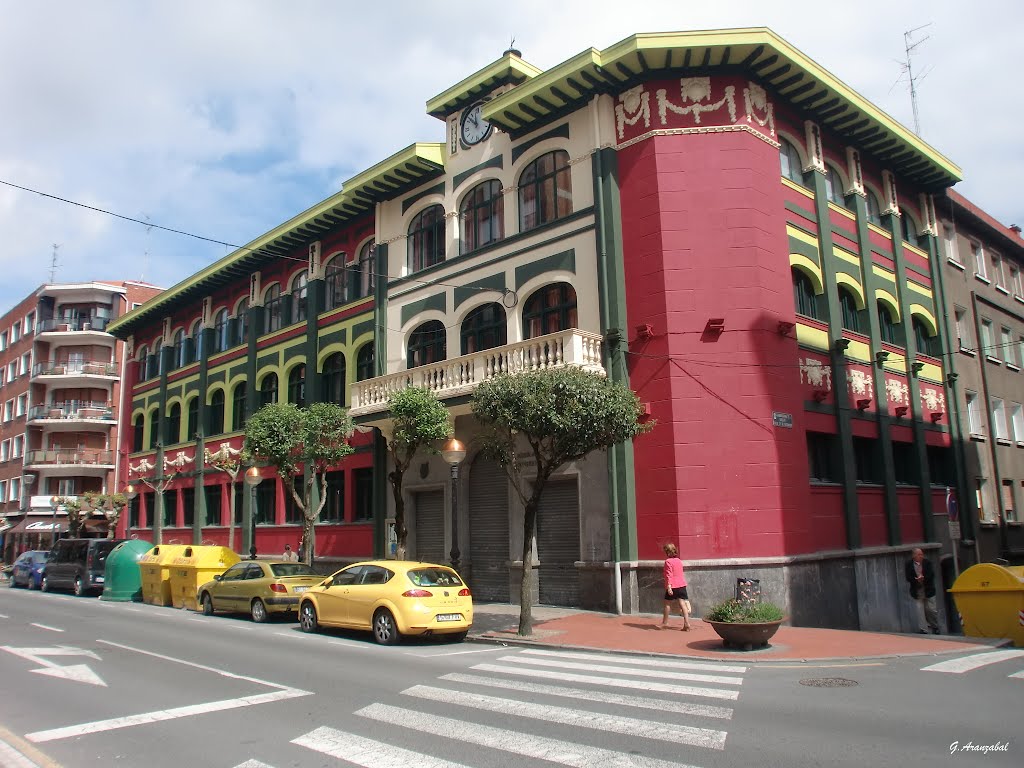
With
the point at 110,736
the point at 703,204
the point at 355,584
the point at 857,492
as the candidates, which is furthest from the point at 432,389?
the point at 110,736

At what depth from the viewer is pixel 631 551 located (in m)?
17.7

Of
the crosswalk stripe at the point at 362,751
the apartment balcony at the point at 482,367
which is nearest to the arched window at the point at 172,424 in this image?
the apartment balcony at the point at 482,367

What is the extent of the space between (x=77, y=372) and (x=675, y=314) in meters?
40.8

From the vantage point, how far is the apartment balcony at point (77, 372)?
4625 centimetres

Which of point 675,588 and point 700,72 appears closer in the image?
point 675,588

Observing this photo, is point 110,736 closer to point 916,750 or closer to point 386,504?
point 916,750

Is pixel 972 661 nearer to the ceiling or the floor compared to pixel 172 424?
nearer to the floor

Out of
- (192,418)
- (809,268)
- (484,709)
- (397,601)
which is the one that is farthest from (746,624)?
(192,418)

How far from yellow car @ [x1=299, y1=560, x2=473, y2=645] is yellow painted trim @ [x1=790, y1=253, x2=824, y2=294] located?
38.7ft

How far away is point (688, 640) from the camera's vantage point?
13.8 meters

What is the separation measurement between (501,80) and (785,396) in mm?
11910

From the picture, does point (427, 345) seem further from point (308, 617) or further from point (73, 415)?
point (73, 415)

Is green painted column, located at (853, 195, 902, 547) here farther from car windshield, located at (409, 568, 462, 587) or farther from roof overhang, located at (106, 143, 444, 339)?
car windshield, located at (409, 568, 462, 587)

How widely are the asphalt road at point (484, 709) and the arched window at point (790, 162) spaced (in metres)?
13.1
